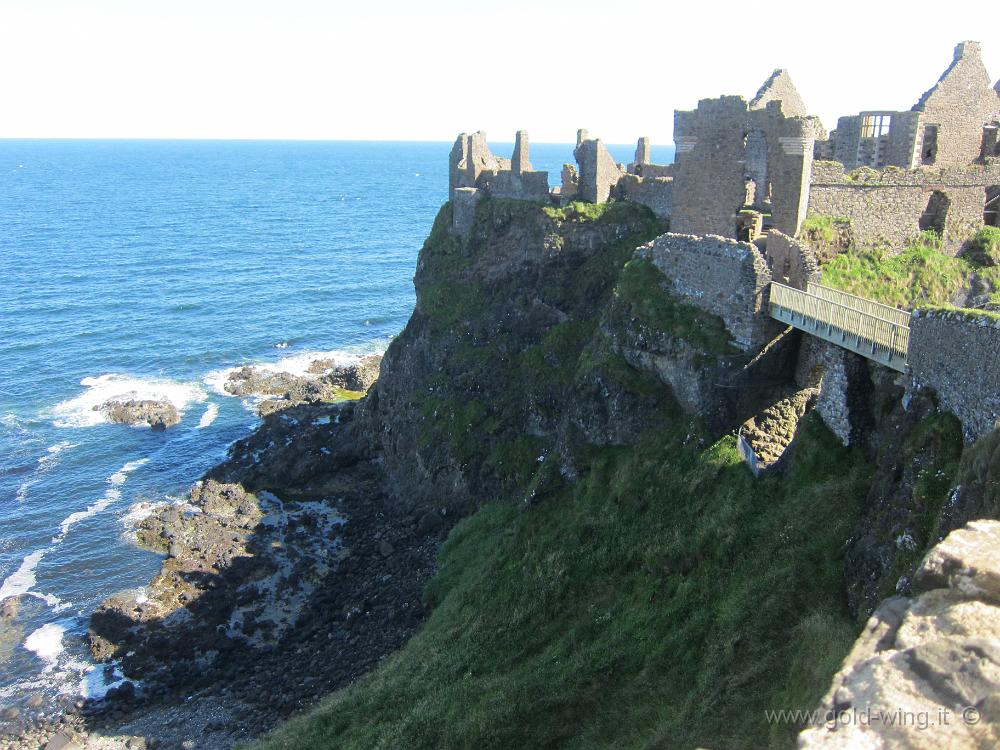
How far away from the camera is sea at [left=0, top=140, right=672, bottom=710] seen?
3906 cm

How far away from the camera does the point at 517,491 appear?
38.8m

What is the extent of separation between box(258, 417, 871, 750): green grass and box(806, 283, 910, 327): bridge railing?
362cm

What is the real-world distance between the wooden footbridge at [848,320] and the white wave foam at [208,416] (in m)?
43.3

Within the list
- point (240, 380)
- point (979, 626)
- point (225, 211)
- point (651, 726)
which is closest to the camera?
point (979, 626)

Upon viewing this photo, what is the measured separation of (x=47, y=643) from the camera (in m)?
35.2

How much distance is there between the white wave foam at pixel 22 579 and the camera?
3859 centimetres

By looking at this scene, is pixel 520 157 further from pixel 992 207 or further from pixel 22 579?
pixel 22 579

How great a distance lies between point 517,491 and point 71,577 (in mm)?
22437

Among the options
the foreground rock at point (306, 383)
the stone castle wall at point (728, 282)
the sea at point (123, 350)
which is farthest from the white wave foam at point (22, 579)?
the stone castle wall at point (728, 282)

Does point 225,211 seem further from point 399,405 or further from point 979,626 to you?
point 979,626

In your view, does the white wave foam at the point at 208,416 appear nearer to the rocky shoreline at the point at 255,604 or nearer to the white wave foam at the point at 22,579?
the rocky shoreline at the point at 255,604

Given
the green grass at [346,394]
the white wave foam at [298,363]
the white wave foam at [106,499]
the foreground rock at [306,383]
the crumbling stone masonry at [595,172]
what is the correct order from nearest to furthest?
the white wave foam at [106,499] < the crumbling stone masonry at [595,172] < the foreground rock at [306,383] < the green grass at [346,394] < the white wave foam at [298,363]

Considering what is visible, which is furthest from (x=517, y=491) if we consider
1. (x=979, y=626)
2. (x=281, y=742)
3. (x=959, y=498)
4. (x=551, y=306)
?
(x=979, y=626)

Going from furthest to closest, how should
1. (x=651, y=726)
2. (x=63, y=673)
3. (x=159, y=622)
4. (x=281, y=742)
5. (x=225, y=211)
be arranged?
1. (x=225, y=211)
2. (x=159, y=622)
3. (x=63, y=673)
4. (x=281, y=742)
5. (x=651, y=726)
